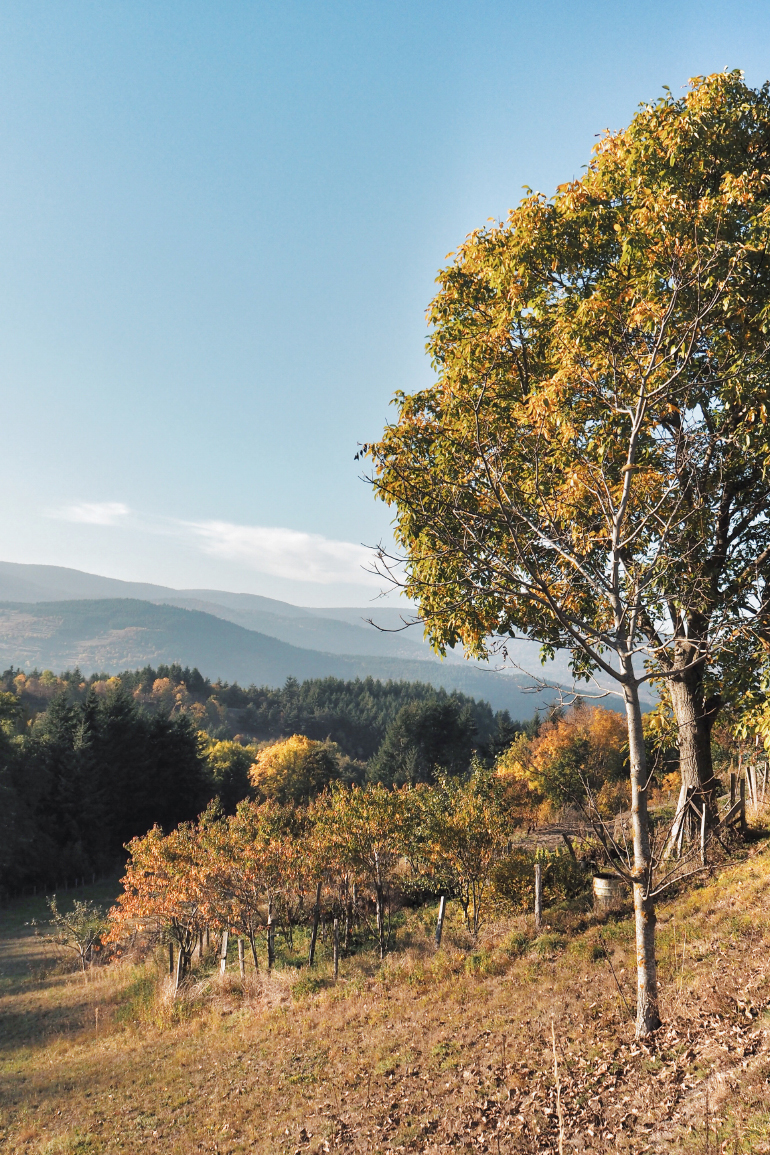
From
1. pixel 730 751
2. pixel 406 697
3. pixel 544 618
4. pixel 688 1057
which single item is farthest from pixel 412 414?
pixel 406 697

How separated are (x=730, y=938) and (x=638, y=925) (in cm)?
331

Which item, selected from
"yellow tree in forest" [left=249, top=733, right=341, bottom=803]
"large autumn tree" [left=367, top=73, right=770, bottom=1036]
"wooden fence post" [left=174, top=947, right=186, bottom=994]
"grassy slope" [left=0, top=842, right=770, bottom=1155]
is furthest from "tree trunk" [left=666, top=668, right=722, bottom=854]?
"yellow tree in forest" [left=249, top=733, right=341, bottom=803]

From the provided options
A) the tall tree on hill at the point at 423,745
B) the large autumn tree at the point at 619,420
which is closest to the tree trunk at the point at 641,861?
the large autumn tree at the point at 619,420

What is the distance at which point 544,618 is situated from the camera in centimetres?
946

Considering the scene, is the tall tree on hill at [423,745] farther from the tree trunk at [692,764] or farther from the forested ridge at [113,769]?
the tree trunk at [692,764]

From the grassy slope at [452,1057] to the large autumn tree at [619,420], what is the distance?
3.22ft

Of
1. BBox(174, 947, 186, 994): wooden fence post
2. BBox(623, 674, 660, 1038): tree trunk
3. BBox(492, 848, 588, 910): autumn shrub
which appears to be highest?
BBox(623, 674, 660, 1038): tree trunk

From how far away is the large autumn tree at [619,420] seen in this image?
6.61m

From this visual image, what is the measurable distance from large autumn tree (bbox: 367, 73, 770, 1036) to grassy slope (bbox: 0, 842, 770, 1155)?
981 mm

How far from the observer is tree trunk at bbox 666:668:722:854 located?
11.1 meters

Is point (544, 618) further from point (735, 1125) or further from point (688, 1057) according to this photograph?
point (735, 1125)

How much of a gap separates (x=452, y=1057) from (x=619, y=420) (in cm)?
870

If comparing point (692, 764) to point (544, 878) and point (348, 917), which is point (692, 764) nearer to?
point (544, 878)

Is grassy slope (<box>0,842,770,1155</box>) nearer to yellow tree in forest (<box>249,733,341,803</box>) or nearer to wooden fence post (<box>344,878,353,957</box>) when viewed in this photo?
wooden fence post (<box>344,878,353,957</box>)
